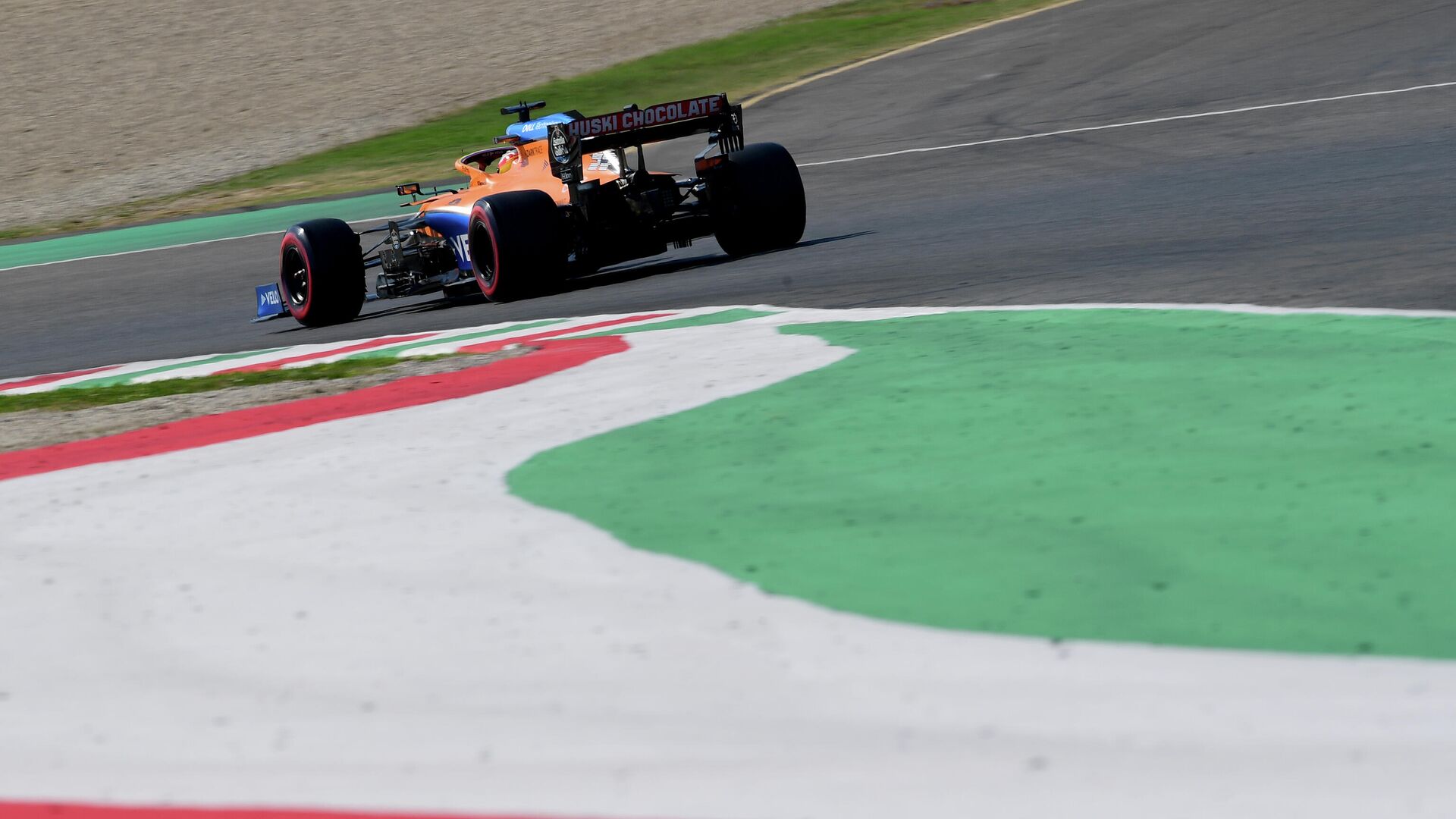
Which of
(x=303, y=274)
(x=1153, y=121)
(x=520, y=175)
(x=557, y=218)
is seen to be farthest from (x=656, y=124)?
(x=1153, y=121)

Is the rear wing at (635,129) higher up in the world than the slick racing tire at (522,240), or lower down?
higher up

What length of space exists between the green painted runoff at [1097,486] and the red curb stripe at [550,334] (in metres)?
2.97

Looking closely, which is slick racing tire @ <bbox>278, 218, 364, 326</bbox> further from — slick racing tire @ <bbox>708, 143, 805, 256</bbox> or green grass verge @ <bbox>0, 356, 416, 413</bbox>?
green grass verge @ <bbox>0, 356, 416, 413</bbox>

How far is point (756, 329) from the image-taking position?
7.64 m

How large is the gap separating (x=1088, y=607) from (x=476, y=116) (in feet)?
85.1

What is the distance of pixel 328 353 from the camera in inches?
393

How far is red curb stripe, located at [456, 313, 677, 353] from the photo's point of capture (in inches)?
334

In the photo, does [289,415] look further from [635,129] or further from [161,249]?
[161,249]

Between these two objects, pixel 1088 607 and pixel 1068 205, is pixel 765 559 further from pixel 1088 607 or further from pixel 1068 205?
pixel 1068 205

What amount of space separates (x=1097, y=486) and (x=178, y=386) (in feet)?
19.1

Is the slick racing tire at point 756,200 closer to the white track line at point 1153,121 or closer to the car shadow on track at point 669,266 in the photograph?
the car shadow on track at point 669,266

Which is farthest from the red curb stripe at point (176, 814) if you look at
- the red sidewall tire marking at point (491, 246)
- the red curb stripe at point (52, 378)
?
the red sidewall tire marking at point (491, 246)

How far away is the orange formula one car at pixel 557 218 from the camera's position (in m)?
11.7

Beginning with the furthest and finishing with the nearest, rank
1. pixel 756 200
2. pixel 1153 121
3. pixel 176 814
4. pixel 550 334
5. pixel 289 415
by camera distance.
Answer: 1. pixel 1153 121
2. pixel 756 200
3. pixel 550 334
4. pixel 289 415
5. pixel 176 814
